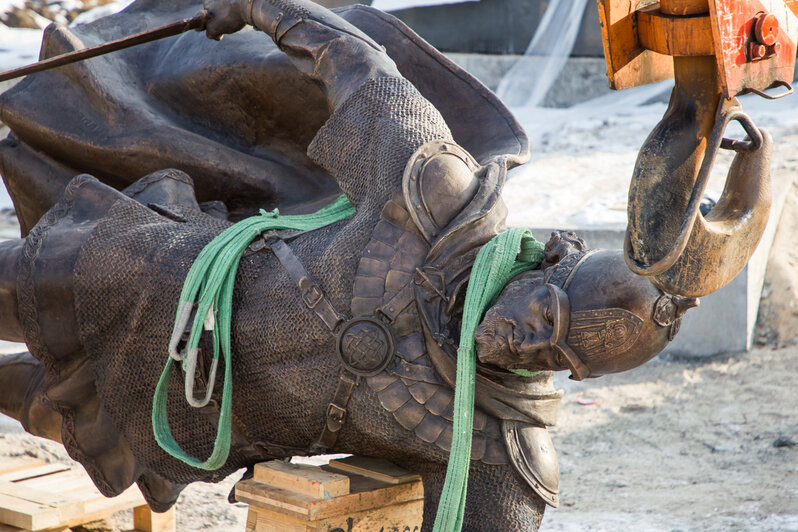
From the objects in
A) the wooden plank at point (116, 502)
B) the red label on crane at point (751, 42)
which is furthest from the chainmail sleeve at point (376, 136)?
the wooden plank at point (116, 502)

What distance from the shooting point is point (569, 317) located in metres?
1.51

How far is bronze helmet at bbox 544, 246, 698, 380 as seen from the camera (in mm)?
1467

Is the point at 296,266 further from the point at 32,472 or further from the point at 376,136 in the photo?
the point at 32,472

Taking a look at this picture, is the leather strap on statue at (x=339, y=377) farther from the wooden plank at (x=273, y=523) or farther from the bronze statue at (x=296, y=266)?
the wooden plank at (x=273, y=523)

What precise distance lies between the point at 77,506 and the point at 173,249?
896mm

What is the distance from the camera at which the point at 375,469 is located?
1.78 meters

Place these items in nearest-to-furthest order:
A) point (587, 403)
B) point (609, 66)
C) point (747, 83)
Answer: point (747, 83) < point (609, 66) < point (587, 403)

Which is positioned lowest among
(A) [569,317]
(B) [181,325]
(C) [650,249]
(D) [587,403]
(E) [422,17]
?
(D) [587,403]

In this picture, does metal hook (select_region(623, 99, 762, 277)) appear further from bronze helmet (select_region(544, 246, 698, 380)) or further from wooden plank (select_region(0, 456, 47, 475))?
wooden plank (select_region(0, 456, 47, 475))

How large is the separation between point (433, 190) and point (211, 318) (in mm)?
494

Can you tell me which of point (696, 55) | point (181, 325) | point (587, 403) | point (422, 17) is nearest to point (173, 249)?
point (181, 325)

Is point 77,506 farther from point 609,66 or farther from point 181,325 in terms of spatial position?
point 609,66

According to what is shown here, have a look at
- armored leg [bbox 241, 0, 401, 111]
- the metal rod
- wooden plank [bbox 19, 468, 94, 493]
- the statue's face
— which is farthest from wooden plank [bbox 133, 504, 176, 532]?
the statue's face

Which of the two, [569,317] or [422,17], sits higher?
[569,317]
